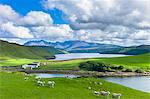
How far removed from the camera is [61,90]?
45375mm

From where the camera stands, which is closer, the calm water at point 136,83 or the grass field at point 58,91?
the grass field at point 58,91

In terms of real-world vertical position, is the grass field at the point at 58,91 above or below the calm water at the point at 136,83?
above

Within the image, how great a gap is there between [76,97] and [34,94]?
527 centimetres

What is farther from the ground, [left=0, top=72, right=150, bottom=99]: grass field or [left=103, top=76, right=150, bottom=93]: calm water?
[left=0, top=72, right=150, bottom=99]: grass field

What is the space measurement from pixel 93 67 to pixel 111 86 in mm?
102664

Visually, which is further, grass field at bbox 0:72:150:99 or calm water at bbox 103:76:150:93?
calm water at bbox 103:76:150:93

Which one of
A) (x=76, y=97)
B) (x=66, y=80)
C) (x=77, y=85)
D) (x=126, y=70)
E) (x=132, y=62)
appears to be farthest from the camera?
(x=132, y=62)

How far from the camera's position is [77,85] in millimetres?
51500

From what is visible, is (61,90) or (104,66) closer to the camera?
(61,90)

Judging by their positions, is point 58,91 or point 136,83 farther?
point 136,83

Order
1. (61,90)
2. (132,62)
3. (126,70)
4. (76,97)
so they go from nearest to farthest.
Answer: (76,97), (61,90), (126,70), (132,62)

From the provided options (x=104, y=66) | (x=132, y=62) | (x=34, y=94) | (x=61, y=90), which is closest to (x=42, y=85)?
(x=61, y=90)

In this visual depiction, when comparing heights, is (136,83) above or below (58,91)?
below

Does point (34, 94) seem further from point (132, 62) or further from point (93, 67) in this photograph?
point (132, 62)
